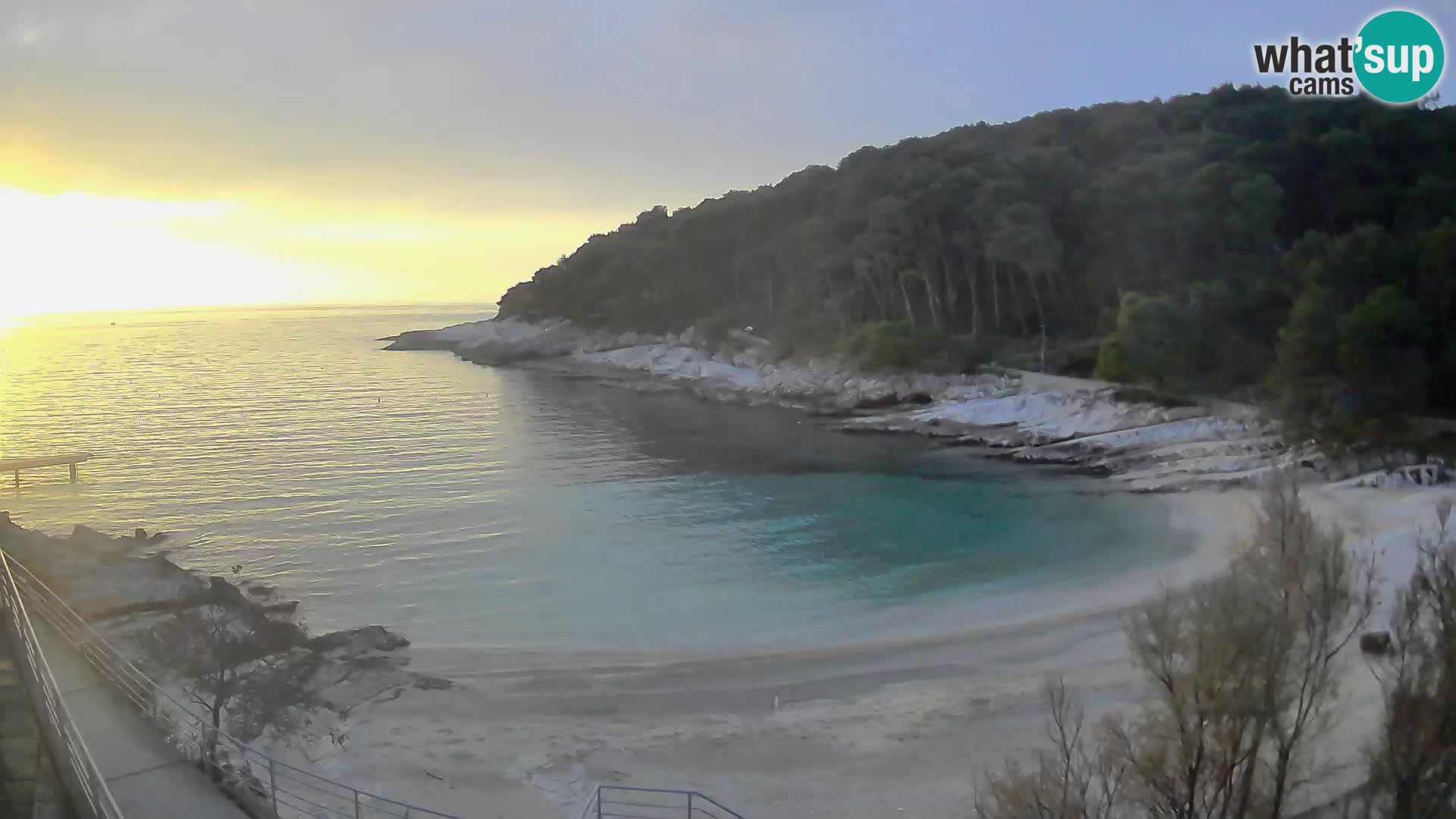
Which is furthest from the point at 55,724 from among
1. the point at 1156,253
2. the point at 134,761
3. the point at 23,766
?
the point at 1156,253

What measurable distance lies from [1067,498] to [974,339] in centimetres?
2376

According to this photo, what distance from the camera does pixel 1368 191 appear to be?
44.2 meters

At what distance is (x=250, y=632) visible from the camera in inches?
587

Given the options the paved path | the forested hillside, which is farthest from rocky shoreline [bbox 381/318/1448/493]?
the paved path

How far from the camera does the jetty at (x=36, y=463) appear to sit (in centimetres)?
3222

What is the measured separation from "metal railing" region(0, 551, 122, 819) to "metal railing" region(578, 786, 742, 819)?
4953mm

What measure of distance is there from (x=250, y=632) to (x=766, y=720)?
8.33m

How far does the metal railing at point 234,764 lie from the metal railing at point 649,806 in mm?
1787

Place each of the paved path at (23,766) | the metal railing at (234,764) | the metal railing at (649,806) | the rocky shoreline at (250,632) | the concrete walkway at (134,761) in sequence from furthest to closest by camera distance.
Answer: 1. the rocky shoreline at (250,632)
2. the metal railing at (649,806)
3. the metal railing at (234,764)
4. the concrete walkway at (134,761)
5. the paved path at (23,766)

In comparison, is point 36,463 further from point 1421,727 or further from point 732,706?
point 1421,727

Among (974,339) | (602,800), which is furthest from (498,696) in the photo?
(974,339)

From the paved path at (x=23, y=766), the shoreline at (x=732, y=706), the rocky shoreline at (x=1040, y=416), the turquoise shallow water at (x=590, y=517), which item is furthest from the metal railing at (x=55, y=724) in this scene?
the rocky shoreline at (x=1040, y=416)

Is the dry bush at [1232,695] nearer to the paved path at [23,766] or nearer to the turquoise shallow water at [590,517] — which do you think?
the paved path at [23,766]

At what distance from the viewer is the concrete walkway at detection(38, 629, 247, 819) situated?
8055mm
